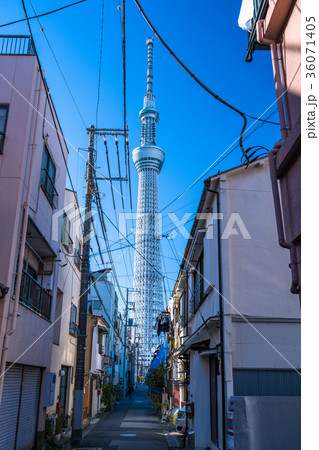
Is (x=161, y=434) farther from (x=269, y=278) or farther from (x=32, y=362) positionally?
(x=269, y=278)

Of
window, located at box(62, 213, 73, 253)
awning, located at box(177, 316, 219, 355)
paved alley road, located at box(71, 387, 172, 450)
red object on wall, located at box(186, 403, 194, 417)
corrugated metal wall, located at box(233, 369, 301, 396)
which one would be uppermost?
window, located at box(62, 213, 73, 253)

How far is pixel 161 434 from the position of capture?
17484 mm

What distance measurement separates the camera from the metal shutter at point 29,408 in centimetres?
1072

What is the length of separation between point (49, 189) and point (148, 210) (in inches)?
3791

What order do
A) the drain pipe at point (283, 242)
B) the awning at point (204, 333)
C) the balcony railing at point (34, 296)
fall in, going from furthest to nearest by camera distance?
the awning at point (204, 333) < the balcony railing at point (34, 296) < the drain pipe at point (283, 242)

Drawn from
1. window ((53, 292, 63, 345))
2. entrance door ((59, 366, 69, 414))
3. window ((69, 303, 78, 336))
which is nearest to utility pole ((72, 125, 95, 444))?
window ((53, 292, 63, 345))

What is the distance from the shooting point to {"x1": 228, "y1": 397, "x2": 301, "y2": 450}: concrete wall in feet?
27.2

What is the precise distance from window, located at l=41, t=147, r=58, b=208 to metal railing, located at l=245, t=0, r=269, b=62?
6.81 metres

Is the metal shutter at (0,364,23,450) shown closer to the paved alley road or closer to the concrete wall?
the paved alley road

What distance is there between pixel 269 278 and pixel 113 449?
24.9 ft

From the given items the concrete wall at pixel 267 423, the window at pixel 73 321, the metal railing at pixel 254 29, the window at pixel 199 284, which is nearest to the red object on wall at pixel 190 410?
the window at pixel 199 284

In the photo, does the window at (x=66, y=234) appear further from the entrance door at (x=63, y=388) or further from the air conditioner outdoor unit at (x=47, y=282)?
the entrance door at (x=63, y=388)

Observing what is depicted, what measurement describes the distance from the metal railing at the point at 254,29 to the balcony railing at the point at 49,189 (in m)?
6.90

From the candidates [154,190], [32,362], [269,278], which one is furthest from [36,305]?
[154,190]
